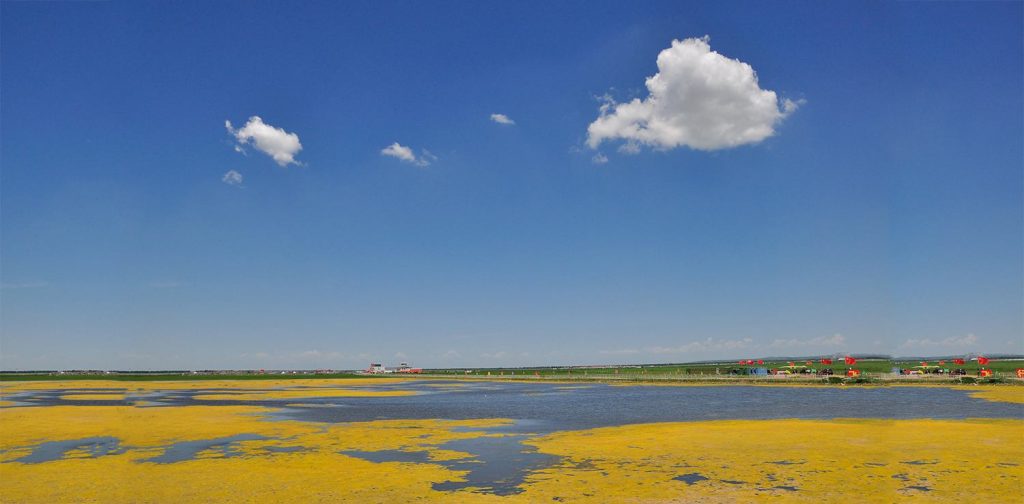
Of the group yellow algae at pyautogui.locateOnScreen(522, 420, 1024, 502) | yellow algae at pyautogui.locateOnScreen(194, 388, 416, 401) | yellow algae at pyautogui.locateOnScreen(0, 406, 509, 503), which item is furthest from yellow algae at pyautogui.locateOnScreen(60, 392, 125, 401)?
yellow algae at pyautogui.locateOnScreen(522, 420, 1024, 502)

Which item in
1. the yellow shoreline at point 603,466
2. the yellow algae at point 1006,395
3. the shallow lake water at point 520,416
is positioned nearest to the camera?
the yellow shoreline at point 603,466

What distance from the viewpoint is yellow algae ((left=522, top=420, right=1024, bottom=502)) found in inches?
873

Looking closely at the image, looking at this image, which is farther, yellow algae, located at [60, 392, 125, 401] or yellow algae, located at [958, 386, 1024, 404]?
yellow algae, located at [60, 392, 125, 401]

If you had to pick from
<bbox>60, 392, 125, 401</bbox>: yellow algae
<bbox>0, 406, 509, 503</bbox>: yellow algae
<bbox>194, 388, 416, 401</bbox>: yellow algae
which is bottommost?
<bbox>0, 406, 509, 503</bbox>: yellow algae

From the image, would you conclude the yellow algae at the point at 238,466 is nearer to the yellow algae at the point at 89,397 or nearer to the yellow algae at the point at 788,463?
the yellow algae at the point at 788,463

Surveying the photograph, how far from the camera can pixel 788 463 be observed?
27.6m

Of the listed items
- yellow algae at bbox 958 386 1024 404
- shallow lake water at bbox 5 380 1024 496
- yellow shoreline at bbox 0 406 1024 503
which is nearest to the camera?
yellow shoreline at bbox 0 406 1024 503

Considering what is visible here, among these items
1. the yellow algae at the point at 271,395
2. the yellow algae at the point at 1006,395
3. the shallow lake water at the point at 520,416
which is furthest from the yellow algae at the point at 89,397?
the yellow algae at the point at 1006,395

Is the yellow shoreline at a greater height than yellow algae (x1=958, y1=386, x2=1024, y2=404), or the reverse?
yellow algae (x1=958, y1=386, x2=1024, y2=404)

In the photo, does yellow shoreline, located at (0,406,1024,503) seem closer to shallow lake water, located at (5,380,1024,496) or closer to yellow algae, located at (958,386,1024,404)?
shallow lake water, located at (5,380,1024,496)

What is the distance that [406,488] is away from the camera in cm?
2364

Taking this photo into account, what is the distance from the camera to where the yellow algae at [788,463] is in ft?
72.7

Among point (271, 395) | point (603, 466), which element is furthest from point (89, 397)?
point (603, 466)

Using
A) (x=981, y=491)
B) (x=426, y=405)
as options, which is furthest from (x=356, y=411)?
(x=981, y=491)
